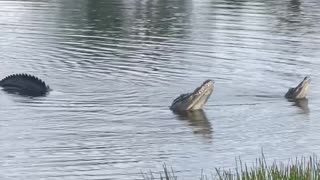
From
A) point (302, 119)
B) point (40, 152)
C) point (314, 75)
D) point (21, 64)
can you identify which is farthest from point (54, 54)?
point (40, 152)

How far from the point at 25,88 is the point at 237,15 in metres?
20.3

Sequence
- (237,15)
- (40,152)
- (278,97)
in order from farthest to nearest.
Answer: (237,15) < (278,97) < (40,152)

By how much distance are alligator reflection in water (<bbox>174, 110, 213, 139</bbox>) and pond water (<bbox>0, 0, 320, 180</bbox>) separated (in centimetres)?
2

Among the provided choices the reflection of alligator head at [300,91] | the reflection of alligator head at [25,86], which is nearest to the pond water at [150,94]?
the reflection of alligator head at [300,91]

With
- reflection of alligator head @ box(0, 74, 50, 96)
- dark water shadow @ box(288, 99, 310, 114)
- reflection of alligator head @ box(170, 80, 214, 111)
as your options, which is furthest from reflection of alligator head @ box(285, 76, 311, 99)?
reflection of alligator head @ box(0, 74, 50, 96)

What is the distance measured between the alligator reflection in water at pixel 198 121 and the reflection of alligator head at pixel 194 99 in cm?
14

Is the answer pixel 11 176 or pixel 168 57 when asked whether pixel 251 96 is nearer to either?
pixel 168 57

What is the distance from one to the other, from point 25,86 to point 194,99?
3865 mm

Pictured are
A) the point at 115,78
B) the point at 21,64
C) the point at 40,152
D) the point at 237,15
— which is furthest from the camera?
the point at 237,15

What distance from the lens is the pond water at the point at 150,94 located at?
17.1m

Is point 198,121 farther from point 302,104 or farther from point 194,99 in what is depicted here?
point 302,104

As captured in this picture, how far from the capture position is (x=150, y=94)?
22906mm

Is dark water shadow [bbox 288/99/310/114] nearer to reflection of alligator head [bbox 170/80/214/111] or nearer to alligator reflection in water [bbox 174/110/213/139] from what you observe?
reflection of alligator head [bbox 170/80/214/111]

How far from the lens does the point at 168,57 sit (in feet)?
93.9
